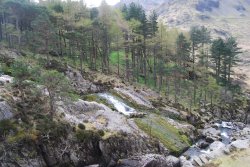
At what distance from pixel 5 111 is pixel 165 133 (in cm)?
2934

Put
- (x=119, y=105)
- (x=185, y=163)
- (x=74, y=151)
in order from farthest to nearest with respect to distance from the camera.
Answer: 1. (x=119, y=105)
2. (x=185, y=163)
3. (x=74, y=151)

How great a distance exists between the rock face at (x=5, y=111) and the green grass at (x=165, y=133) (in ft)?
77.1

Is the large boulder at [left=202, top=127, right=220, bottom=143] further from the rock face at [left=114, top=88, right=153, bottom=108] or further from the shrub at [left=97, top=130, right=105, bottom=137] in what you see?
the shrub at [left=97, top=130, right=105, bottom=137]

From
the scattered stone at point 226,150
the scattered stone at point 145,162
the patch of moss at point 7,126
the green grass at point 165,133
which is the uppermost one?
the patch of moss at point 7,126

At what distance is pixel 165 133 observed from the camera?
63.9 m

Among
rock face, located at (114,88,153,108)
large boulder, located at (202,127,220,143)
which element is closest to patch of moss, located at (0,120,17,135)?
rock face, located at (114,88,153,108)

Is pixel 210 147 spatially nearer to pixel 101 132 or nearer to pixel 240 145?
pixel 240 145

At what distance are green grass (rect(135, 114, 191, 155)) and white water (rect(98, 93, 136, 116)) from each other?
458 centimetres

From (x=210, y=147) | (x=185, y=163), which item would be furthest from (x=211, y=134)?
(x=185, y=163)

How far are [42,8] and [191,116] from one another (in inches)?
2247

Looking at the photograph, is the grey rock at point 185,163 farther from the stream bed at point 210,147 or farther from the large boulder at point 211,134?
the large boulder at point 211,134

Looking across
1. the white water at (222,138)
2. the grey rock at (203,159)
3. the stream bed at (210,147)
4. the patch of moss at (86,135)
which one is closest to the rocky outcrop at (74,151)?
the patch of moss at (86,135)

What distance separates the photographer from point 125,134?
180 feet

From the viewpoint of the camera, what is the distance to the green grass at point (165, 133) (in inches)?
2394
